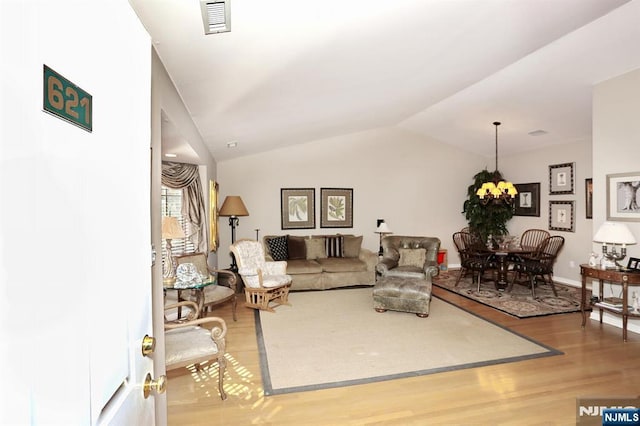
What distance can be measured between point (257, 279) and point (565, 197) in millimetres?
6027

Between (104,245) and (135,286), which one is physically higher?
(104,245)

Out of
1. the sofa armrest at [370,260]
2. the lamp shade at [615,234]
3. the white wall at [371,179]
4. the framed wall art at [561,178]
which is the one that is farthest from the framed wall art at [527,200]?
the sofa armrest at [370,260]

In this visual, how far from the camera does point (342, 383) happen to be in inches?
112

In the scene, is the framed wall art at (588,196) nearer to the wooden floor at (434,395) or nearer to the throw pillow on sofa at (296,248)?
the wooden floor at (434,395)

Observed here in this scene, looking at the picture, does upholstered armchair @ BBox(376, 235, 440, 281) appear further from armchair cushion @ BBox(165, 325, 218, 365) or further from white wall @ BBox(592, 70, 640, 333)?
armchair cushion @ BBox(165, 325, 218, 365)

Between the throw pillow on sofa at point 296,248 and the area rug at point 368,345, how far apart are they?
60.6 inches

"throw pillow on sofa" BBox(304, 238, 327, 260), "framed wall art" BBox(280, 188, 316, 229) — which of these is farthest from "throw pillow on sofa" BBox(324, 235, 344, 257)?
"framed wall art" BBox(280, 188, 316, 229)

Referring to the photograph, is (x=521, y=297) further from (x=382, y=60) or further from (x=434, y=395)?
(x=382, y=60)

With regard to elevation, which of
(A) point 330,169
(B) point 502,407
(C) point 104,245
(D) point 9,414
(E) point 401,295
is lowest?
(B) point 502,407

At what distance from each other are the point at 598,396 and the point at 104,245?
139 inches

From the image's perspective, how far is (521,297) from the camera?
540 centimetres

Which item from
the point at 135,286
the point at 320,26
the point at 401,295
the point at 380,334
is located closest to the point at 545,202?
the point at 401,295

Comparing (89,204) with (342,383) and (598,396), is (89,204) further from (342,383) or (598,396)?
(598,396)

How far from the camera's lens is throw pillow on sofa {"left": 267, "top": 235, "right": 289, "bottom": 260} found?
628 cm
